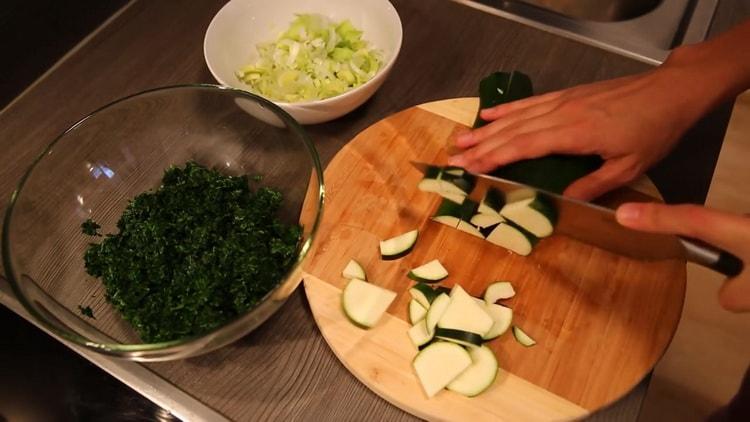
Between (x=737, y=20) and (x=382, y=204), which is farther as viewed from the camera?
(x=737, y=20)

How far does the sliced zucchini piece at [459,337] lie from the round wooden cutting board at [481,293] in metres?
0.06

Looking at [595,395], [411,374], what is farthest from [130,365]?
[595,395]

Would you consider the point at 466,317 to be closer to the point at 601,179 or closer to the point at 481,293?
the point at 481,293

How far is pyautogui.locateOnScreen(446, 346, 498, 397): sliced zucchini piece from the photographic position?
1.13 metres

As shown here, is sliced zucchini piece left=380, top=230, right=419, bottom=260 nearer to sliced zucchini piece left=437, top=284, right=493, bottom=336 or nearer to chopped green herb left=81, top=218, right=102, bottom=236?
sliced zucchini piece left=437, top=284, right=493, bottom=336

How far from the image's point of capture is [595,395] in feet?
3.73

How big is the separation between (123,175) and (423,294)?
0.76m

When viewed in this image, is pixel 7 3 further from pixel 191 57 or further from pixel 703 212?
pixel 703 212

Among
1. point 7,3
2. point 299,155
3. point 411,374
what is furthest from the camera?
point 7,3

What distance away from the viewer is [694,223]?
41.8 inches

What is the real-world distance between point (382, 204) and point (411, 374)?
1.35 ft

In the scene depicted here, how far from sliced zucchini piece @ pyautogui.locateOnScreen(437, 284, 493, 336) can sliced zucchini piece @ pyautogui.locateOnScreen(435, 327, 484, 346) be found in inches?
0.4

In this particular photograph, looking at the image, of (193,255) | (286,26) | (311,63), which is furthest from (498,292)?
(286,26)

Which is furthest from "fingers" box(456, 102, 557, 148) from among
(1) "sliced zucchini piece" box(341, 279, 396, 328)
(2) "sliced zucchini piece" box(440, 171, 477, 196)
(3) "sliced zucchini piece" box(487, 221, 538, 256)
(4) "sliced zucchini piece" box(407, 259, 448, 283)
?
(1) "sliced zucchini piece" box(341, 279, 396, 328)
